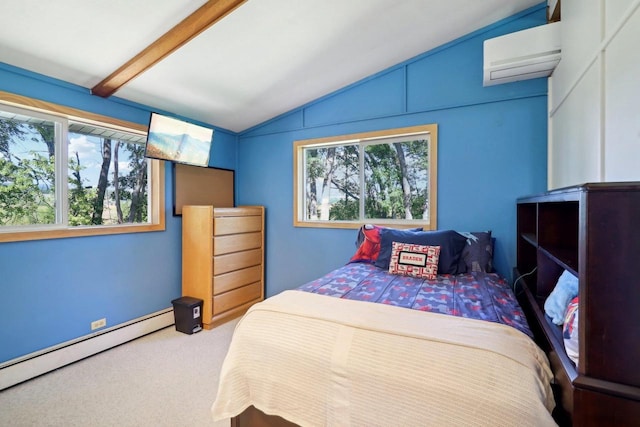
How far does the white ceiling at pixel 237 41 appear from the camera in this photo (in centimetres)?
177

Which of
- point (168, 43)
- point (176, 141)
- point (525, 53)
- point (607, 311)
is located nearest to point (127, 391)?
point (176, 141)

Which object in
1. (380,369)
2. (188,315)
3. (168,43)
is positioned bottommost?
(188,315)

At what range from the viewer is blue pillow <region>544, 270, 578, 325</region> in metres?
1.29

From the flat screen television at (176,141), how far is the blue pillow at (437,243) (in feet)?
6.99

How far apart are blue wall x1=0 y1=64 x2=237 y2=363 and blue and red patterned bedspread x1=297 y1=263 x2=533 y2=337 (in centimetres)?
197

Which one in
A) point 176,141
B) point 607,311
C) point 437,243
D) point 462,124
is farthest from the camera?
point 176,141

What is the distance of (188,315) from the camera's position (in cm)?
282

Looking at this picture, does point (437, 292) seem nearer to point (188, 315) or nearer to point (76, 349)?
point (188, 315)

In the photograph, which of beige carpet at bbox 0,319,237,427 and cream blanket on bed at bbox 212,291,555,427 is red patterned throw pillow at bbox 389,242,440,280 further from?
beige carpet at bbox 0,319,237,427

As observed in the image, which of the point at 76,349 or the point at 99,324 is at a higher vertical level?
the point at 99,324

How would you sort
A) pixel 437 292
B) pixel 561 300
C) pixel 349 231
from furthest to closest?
pixel 349 231 → pixel 437 292 → pixel 561 300

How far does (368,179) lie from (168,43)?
7.19 ft

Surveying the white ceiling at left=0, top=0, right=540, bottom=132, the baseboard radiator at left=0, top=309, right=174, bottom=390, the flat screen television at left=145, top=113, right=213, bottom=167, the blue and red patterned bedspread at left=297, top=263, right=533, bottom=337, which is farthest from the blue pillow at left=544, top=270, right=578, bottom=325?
the baseboard radiator at left=0, top=309, right=174, bottom=390

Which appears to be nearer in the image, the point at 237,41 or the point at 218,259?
the point at 237,41
